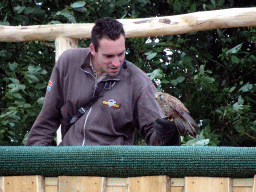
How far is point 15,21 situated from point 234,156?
3.43 metres

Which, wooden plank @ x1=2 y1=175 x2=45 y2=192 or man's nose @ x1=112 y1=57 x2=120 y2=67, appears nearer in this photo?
wooden plank @ x1=2 y1=175 x2=45 y2=192

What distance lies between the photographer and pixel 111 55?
2.53 m

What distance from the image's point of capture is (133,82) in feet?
8.73

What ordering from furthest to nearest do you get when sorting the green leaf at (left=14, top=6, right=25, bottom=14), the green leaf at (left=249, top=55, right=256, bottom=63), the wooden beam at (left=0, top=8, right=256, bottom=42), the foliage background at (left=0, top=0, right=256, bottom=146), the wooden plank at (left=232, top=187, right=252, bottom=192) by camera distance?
the green leaf at (left=14, top=6, right=25, bottom=14) < the green leaf at (left=249, top=55, right=256, bottom=63) < the foliage background at (left=0, top=0, right=256, bottom=146) < the wooden beam at (left=0, top=8, right=256, bottom=42) < the wooden plank at (left=232, top=187, right=252, bottom=192)

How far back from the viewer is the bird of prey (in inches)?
86.3

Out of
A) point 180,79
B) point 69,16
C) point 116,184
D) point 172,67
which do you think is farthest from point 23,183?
point 172,67

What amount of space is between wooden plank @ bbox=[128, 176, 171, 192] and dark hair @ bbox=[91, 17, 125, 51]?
126cm

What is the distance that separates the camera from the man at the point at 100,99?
2541 millimetres

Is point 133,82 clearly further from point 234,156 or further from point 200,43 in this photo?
point 200,43

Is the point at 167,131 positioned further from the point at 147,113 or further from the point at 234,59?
the point at 234,59

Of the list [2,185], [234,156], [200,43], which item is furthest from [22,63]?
[234,156]

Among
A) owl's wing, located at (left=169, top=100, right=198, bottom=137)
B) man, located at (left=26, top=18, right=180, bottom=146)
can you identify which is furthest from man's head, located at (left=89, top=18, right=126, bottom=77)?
owl's wing, located at (left=169, top=100, right=198, bottom=137)

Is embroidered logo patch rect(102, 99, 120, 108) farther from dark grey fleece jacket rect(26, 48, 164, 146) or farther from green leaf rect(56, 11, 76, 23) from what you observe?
green leaf rect(56, 11, 76, 23)

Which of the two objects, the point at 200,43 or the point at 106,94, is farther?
the point at 200,43
